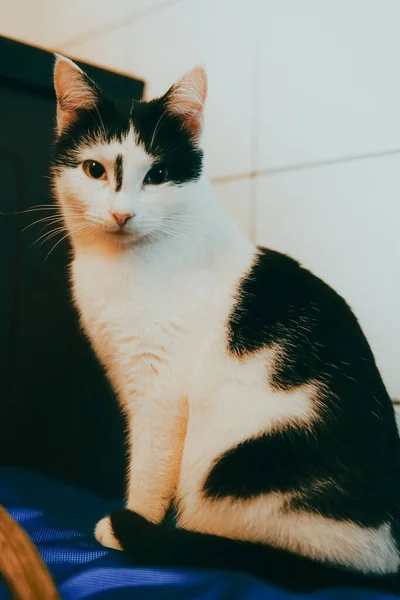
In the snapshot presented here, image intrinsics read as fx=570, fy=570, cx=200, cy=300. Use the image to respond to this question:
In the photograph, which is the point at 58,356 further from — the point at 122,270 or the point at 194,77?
the point at 194,77

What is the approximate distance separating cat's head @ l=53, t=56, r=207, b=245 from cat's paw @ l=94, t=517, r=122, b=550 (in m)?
0.42

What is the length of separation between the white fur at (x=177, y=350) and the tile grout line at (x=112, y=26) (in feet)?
2.30

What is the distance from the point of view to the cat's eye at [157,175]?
88cm

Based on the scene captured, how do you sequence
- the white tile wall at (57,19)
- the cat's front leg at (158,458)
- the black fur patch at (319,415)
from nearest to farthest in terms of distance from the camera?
the black fur patch at (319,415)
the cat's front leg at (158,458)
the white tile wall at (57,19)

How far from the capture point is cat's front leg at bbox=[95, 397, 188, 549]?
837 mm

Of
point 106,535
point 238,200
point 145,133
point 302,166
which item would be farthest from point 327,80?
point 106,535

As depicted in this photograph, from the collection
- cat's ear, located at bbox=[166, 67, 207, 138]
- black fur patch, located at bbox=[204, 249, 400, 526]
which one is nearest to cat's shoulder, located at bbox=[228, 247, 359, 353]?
black fur patch, located at bbox=[204, 249, 400, 526]

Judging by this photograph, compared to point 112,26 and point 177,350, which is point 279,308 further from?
point 112,26

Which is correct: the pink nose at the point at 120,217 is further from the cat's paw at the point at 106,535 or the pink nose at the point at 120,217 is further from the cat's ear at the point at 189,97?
the cat's paw at the point at 106,535

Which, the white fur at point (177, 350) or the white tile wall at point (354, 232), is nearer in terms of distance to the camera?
the white fur at point (177, 350)

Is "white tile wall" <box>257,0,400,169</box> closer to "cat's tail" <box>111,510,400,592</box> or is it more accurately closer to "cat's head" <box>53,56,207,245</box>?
"cat's head" <box>53,56,207,245</box>

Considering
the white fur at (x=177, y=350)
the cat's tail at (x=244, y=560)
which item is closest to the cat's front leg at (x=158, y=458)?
the white fur at (x=177, y=350)

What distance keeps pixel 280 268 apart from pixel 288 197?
0.30 metres

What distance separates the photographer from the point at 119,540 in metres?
0.75
